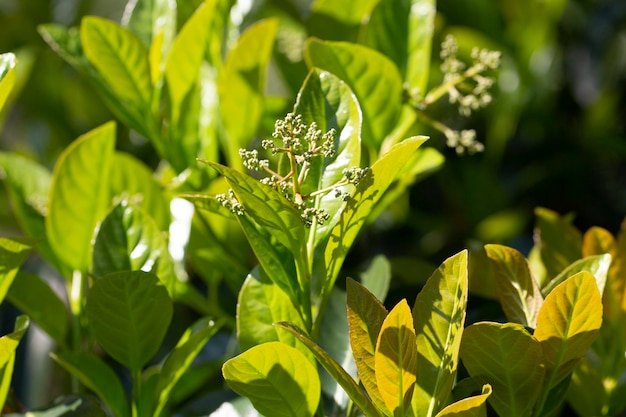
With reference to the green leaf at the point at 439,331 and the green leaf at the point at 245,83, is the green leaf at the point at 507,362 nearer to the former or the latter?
the green leaf at the point at 439,331

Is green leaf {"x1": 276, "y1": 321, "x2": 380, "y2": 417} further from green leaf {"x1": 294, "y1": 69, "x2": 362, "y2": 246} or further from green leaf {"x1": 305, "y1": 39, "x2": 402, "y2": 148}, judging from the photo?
green leaf {"x1": 305, "y1": 39, "x2": 402, "y2": 148}

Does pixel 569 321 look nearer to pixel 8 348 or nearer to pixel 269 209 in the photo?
pixel 269 209

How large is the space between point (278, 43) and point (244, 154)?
476 mm

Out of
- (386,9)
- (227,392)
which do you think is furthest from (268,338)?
(386,9)

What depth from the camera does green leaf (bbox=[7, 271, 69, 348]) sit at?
0.83 m

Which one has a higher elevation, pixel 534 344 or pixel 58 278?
pixel 534 344

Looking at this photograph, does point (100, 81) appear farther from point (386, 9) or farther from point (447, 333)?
point (447, 333)

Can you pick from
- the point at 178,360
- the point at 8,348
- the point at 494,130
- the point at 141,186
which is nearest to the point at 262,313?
the point at 178,360

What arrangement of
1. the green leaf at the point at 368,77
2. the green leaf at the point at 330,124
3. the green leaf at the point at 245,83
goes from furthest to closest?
the green leaf at the point at 245,83, the green leaf at the point at 368,77, the green leaf at the point at 330,124

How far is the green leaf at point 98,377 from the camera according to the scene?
74 cm

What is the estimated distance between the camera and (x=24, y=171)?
39.7 inches

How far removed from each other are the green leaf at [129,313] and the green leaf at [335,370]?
0.53 feet

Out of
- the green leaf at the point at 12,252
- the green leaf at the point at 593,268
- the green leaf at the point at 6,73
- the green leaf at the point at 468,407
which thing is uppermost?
the green leaf at the point at 6,73

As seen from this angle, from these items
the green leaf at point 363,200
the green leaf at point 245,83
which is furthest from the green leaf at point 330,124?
the green leaf at point 245,83
